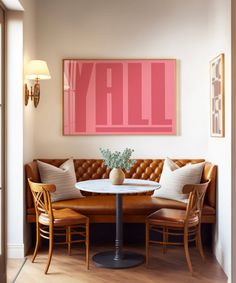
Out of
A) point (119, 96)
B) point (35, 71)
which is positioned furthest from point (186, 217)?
point (35, 71)

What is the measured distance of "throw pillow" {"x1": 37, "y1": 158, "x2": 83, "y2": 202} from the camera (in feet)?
15.8

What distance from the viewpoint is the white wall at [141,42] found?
5316mm

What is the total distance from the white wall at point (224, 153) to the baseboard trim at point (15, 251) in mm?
2053

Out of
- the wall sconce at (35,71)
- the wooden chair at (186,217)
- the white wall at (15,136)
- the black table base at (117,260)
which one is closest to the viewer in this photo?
the wooden chair at (186,217)

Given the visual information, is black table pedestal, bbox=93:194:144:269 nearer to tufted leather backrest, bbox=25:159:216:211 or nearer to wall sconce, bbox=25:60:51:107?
tufted leather backrest, bbox=25:159:216:211

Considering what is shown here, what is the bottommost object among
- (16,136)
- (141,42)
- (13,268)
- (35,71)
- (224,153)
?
(13,268)

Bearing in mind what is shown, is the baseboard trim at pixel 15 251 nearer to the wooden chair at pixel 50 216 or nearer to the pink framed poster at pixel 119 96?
the wooden chair at pixel 50 216

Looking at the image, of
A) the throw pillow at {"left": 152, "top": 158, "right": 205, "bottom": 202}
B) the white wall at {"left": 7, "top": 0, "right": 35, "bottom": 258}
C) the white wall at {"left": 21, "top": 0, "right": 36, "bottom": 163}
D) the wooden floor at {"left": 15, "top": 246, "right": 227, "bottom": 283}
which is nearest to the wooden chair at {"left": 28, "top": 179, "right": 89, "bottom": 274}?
the wooden floor at {"left": 15, "top": 246, "right": 227, "bottom": 283}

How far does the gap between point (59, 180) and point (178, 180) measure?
1.33 metres

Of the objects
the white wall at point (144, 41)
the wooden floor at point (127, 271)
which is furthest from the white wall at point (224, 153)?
the white wall at point (144, 41)

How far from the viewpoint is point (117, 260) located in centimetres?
431

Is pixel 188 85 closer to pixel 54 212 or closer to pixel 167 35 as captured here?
pixel 167 35

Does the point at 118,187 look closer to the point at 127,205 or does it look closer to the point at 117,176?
the point at 117,176

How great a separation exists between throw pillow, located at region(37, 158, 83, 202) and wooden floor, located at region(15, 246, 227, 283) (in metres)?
0.65
